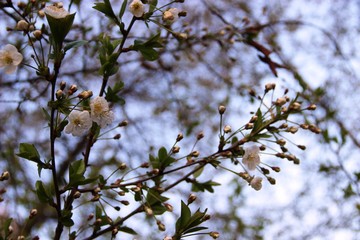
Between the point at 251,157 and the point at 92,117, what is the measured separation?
1.77 feet

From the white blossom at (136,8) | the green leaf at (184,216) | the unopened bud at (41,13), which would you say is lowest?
the green leaf at (184,216)

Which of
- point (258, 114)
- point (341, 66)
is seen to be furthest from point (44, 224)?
point (258, 114)

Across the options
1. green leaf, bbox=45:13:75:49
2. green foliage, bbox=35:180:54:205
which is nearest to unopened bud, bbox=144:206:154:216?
green foliage, bbox=35:180:54:205

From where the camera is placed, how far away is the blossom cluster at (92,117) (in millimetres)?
1391

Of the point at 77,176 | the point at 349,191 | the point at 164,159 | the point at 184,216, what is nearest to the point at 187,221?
the point at 184,216

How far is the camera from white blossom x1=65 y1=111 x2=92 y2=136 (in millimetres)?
1382

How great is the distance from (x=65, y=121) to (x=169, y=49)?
6.55ft

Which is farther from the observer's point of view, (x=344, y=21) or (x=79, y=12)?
(x=344, y=21)

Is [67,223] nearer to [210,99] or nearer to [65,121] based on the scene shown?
[65,121]

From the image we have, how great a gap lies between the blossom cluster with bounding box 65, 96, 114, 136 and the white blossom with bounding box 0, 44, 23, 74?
0.28 metres

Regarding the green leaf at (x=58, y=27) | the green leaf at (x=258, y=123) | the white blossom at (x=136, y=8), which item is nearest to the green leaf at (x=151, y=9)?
the white blossom at (x=136, y=8)

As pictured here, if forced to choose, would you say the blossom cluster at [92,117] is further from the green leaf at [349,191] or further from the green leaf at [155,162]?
the green leaf at [349,191]

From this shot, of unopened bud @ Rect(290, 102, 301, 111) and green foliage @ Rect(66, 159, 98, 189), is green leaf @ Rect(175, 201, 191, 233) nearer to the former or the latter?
green foliage @ Rect(66, 159, 98, 189)

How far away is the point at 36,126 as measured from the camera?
457cm
